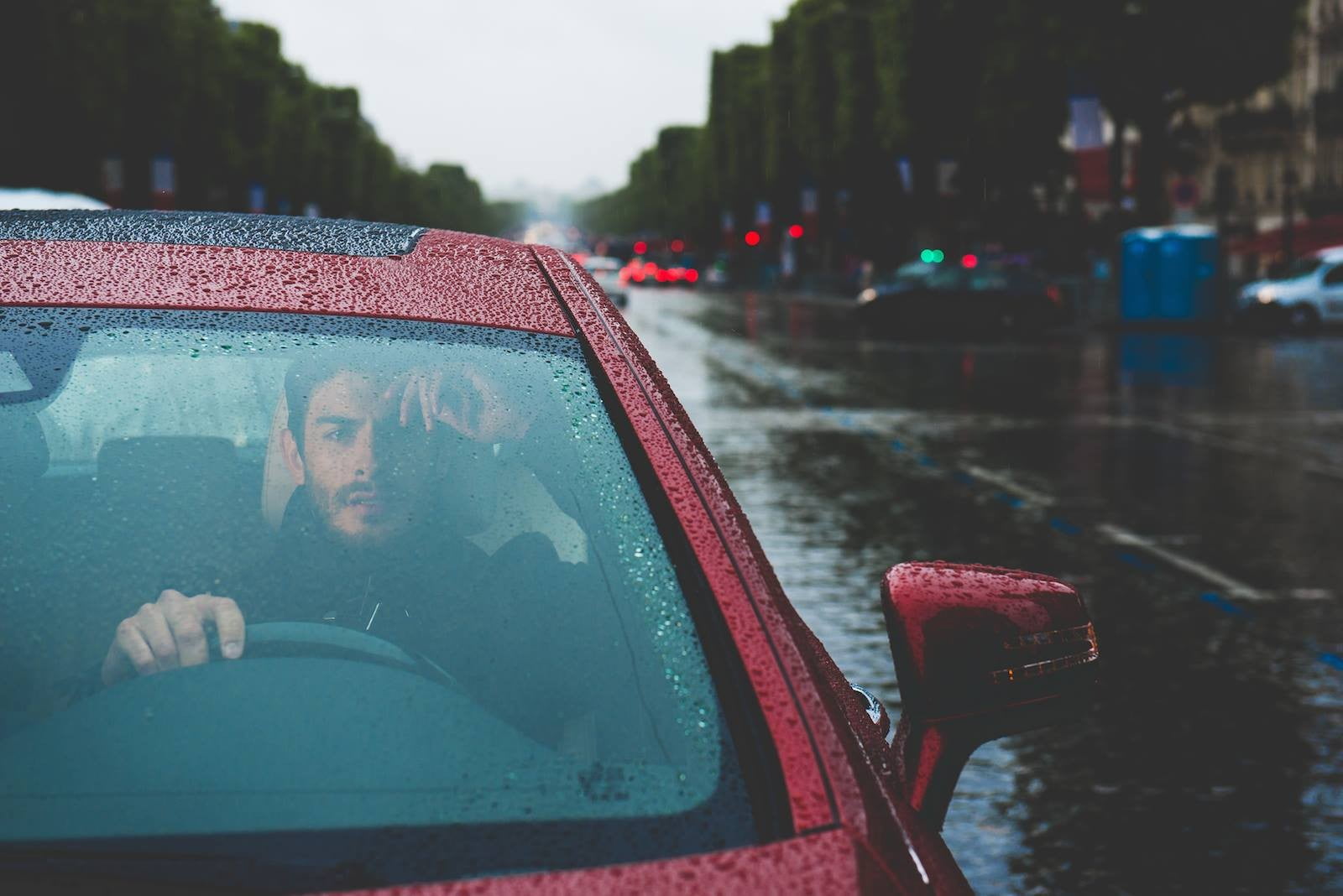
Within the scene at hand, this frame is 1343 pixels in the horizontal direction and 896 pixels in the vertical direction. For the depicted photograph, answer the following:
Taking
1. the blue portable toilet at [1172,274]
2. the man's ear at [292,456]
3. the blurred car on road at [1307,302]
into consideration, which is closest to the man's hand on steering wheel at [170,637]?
the man's ear at [292,456]

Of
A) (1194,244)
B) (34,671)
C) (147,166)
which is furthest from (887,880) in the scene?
(147,166)

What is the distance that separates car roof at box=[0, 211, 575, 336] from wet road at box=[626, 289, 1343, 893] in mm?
3162

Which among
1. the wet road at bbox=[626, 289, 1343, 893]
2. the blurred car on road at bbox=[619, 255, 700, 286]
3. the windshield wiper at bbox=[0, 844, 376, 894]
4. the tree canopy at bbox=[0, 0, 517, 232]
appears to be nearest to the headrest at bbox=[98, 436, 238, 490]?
the windshield wiper at bbox=[0, 844, 376, 894]

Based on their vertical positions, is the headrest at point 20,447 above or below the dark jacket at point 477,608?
above

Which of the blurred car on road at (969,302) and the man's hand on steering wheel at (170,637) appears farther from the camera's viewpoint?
the blurred car on road at (969,302)

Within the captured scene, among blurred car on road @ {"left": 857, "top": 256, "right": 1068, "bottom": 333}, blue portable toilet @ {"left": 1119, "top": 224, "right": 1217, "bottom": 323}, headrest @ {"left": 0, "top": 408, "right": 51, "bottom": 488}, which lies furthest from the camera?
blurred car on road @ {"left": 857, "top": 256, "right": 1068, "bottom": 333}

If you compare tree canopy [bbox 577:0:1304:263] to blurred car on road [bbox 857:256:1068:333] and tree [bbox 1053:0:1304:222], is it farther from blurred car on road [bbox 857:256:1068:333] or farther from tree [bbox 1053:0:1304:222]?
blurred car on road [bbox 857:256:1068:333]

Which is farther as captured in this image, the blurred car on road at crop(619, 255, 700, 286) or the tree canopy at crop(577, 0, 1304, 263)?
the blurred car on road at crop(619, 255, 700, 286)

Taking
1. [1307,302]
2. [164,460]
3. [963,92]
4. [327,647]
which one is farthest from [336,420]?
[963,92]

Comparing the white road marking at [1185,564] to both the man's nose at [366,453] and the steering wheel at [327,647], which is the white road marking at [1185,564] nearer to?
the man's nose at [366,453]

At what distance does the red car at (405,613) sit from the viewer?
193 cm

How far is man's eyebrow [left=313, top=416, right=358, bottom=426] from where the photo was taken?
251cm

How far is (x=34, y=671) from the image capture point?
2.20 m

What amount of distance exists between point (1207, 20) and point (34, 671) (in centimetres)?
4581
